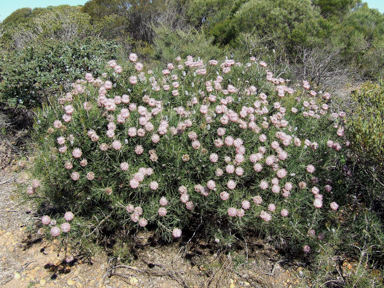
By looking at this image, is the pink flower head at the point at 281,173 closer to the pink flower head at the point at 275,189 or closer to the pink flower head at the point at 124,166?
the pink flower head at the point at 275,189

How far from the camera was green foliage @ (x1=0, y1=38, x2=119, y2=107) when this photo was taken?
501cm

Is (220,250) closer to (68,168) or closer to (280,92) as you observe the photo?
(68,168)

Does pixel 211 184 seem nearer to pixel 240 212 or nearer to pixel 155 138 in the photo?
pixel 240 212

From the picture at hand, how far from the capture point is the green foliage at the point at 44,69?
501cm

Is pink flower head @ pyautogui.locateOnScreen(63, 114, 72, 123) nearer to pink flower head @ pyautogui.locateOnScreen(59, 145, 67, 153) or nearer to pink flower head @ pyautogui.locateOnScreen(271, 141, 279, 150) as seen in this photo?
pink flower head @ pyautogui.locateOnScreen(59, 145, 67, 153)

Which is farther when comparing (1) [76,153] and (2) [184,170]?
(2) [184,170]

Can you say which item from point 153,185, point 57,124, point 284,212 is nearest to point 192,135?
point 153,185

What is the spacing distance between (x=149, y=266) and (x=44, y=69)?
165 inches

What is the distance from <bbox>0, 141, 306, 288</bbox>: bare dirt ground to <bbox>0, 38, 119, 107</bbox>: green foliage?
2.66 meters

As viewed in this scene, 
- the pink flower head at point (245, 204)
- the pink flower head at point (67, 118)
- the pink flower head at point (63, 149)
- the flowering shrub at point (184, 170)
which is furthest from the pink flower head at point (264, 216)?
the pink flower head at point (67, 118)

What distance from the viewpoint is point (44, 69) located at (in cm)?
526

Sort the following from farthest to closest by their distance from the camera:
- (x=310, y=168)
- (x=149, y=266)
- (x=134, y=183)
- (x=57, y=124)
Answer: (x=149, y=266) < (x=310, y=168) < (x=57, y=124) < (x=134, y=183)

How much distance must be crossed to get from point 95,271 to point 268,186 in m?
2.07

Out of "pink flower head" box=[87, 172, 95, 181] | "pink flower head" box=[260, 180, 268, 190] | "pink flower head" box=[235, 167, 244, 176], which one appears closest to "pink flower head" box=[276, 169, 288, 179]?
"pink flower head" box=[260, 180, 268, 190]
